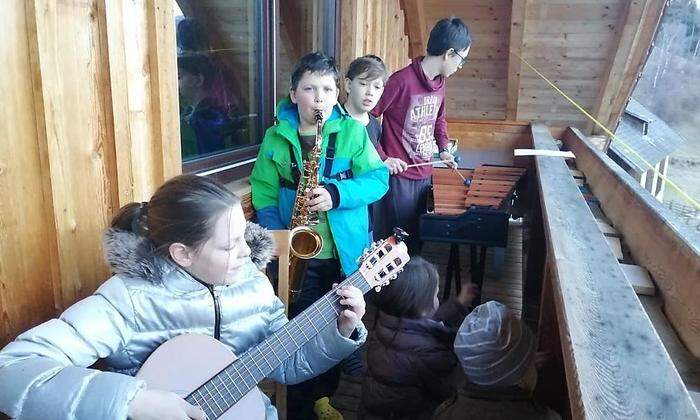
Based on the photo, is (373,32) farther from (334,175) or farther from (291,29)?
(334,175)

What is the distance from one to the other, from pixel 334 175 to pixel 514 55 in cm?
443

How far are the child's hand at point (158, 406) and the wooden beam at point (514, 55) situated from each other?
5.35m

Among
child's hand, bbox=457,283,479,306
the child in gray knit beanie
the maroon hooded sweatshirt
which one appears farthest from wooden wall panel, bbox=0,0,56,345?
the maroon hooded sweatshirt

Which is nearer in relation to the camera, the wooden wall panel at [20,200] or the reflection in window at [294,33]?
the wooden wall panel at [20,200]

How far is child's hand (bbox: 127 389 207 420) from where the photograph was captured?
1.13 m

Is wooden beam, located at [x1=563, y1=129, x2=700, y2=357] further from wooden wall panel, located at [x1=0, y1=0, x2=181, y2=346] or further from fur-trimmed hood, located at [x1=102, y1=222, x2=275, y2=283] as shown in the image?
wooden wall panel, located at [x1=0, y1=0, x2=181, y2=346]

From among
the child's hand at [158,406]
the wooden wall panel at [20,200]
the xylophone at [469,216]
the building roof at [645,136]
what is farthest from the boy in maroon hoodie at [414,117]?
the building roof at [645,136]

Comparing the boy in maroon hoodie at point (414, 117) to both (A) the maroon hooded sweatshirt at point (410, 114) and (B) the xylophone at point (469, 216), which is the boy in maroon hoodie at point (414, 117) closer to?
(A) the maroon hooded sweatshirt at point (410, 114)

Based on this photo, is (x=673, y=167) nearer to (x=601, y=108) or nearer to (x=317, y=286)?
(x=601, y=108)

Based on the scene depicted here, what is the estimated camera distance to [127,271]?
1340 mm

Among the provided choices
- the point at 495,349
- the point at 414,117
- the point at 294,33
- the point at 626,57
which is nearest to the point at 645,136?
the point at 626,57

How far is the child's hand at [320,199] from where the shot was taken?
2137 millimetres

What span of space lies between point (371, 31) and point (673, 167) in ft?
88.6

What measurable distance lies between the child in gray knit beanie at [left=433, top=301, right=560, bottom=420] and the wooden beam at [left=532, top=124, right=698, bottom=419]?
1.00ft
